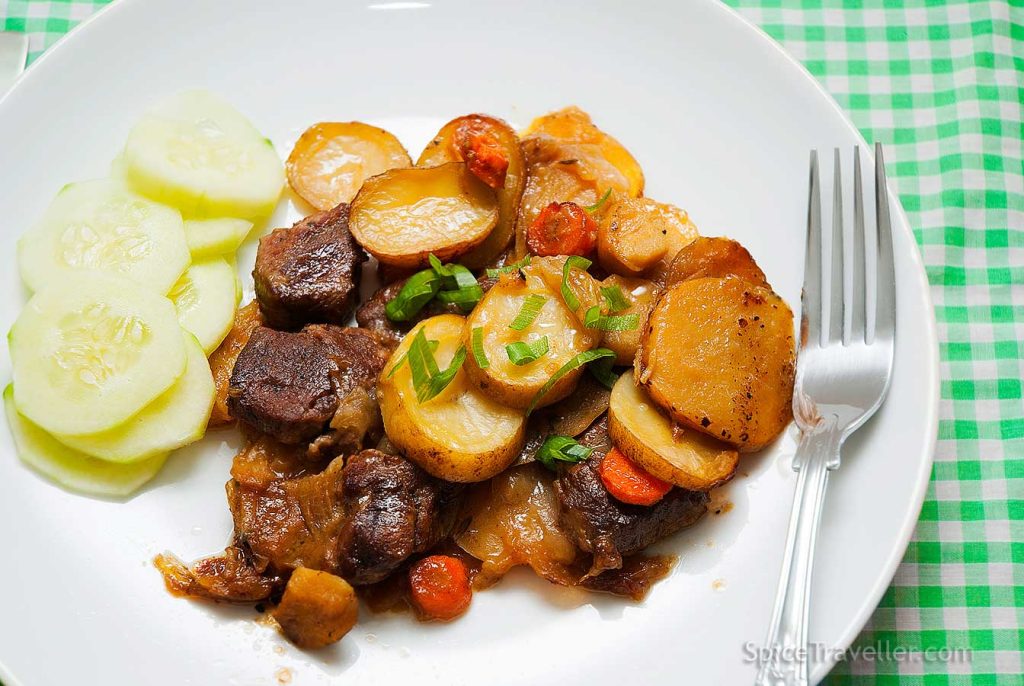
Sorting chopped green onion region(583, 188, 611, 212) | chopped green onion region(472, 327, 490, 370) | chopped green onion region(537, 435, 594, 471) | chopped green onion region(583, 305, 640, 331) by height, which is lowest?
chopped green onion region(537, 435, 594, 471)

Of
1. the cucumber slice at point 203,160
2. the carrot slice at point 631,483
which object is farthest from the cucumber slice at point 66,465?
the carrot slice at point 631,483

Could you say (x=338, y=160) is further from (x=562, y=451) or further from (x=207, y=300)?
(x=562, y=451)

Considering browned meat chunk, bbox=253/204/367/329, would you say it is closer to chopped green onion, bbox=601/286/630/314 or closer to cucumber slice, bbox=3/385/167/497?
cucumber slice, bbox=3/385/167/497

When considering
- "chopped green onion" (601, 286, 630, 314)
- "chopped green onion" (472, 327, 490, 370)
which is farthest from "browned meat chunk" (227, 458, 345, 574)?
"chopped green onion" (601, 286, 630, 314)

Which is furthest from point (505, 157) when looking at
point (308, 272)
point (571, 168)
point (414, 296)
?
point (308, 272)

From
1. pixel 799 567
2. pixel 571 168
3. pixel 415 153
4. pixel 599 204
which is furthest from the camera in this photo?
pixel 415 153

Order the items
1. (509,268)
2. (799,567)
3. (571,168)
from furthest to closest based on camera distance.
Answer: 1. (571,168)
2. (509,268)
3. (799,567)
